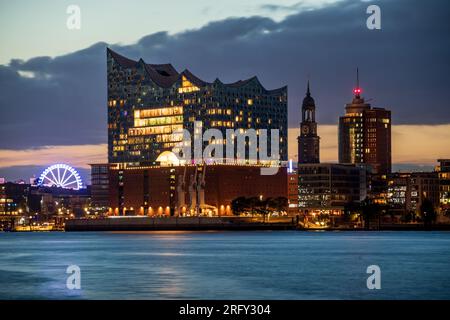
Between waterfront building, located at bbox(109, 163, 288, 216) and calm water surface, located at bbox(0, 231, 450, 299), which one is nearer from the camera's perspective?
calm water surface, located at bbox(0, 231, 450, 299)

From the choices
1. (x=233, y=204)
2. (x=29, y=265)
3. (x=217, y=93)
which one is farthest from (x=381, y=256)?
(x=217, y=93)
